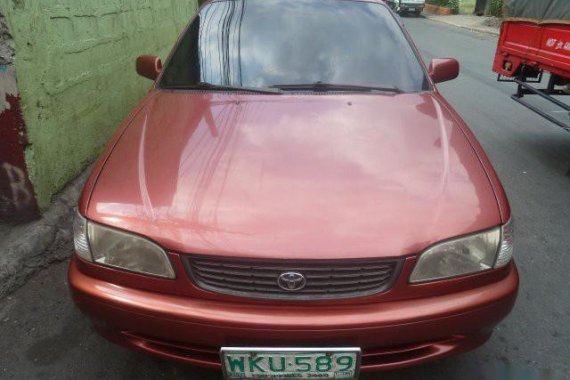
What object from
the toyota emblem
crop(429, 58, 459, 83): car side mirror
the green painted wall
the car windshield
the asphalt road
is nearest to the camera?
the toyota emblem

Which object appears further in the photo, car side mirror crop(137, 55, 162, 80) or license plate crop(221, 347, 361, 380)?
car side mirror crop(137, 55, 162, 80)

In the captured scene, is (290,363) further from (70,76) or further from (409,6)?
(409,6)

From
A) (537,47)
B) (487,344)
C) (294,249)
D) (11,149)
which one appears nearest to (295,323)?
(294,249)

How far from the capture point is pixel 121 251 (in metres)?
1.74

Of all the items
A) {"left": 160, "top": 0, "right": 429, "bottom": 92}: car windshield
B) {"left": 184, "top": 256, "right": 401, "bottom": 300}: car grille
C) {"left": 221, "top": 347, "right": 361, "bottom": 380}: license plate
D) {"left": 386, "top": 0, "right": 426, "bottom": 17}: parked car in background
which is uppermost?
{"left": 160, "top": 0, "right": 429, "bottom": 92}: car windshield

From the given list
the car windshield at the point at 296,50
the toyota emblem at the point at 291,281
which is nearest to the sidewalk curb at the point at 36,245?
the car windshield at the point at 296,50

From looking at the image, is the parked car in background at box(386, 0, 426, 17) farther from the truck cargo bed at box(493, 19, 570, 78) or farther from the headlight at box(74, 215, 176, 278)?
the headlight at box(74, 215, 176, 278)

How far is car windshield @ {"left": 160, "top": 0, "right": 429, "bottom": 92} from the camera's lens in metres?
2.65

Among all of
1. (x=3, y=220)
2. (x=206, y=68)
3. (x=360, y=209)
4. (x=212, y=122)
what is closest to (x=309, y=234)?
A: (x=360, y=209)

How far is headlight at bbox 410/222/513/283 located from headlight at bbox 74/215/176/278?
2.84 feet

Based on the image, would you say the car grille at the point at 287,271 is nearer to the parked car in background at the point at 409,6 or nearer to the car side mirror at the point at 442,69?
the car side mirror at the point at 442,69

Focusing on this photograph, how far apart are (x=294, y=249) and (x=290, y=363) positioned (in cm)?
39

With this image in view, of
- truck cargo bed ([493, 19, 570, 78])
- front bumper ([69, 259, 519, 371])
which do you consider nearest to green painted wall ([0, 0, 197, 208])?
front bumper ([69, 259, 519, 371])

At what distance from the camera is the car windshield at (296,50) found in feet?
8.70
